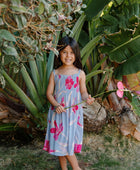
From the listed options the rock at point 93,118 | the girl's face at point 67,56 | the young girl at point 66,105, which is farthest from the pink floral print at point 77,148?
the rock at point 93,118

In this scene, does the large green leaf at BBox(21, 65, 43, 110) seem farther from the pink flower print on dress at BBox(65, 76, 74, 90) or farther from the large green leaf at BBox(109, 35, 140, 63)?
the large green leaf at BBox(109, 35, 140, 63)

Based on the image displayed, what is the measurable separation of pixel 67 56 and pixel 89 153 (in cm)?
117

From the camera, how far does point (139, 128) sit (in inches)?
105

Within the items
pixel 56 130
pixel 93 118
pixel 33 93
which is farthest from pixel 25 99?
pixel 93 118

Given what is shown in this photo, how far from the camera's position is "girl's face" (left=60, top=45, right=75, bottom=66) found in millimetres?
1771

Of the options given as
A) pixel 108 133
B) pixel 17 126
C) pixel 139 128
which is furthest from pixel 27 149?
pixel 139 128

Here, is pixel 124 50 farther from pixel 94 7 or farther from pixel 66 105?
pixel 66 105

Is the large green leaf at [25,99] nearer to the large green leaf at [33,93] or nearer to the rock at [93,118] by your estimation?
the large green leaf at [33,93]

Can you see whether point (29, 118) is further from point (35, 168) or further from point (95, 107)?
point (95, 107)

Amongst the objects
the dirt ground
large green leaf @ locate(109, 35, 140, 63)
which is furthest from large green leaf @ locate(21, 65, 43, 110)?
large green leaf @ locate(109, 35, 140, 63)

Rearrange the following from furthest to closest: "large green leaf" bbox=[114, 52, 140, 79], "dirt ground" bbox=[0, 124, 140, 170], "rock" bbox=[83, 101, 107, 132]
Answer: "rock" bbox=[83, 101, 107, 132] < "large green leaf" bbox=[114, 52, 140, 79] < "dirt ground" bbox=[0, 124, 140, 170]

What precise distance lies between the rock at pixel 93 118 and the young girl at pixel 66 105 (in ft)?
2.55

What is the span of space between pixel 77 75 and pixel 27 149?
109cm

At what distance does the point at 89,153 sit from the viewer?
2.36 metres
